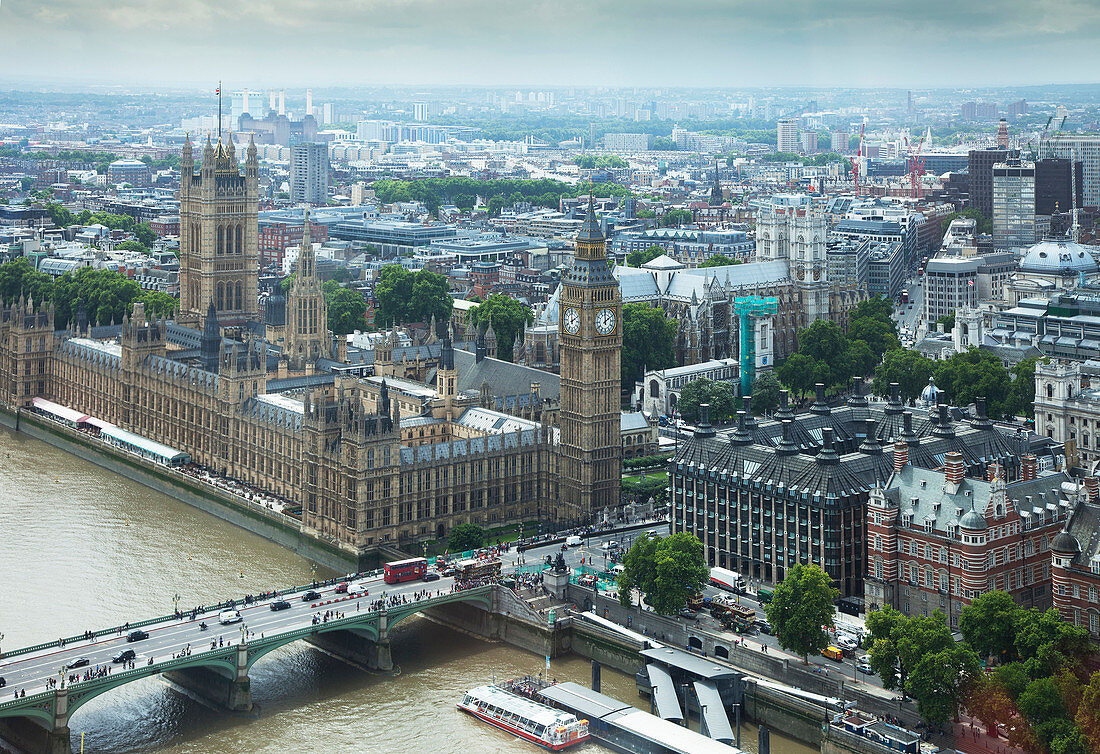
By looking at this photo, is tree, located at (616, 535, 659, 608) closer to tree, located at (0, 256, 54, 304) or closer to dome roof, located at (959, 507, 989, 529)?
dome roof, located at (959, 507, 989, 529)

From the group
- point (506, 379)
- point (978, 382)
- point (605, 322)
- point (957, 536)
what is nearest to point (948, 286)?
point (978, 382)

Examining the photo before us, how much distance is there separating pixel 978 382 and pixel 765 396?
1837 cm

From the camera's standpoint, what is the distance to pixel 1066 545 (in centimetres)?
A: 7631

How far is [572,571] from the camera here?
312 feet

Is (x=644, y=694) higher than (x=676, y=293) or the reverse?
the reverse

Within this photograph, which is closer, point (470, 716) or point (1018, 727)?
point (1018, 727)

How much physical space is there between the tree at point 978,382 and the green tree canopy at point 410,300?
203 feet

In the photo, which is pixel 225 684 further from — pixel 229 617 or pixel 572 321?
pixel 572 321

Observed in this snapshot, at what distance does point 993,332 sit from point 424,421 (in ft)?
192

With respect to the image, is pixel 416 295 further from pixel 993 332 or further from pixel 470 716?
pixel 470 716

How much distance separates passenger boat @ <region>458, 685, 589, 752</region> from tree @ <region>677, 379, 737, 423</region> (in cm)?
5849

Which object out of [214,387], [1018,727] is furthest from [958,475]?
[214,387]

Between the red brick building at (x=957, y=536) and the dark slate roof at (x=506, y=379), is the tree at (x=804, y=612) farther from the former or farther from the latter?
the dark slate roof at (x=506, y=379)

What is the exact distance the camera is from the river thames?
251 feet
